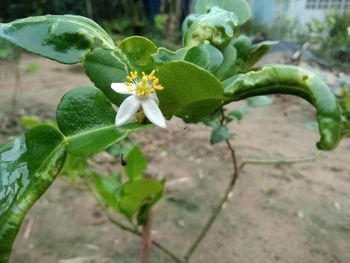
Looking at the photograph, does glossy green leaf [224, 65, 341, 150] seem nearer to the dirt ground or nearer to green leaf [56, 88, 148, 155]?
green leaf [56, 88, 148, 155]

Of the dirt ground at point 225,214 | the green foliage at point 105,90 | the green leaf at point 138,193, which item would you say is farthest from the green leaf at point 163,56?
the dirt ground at point 225,214

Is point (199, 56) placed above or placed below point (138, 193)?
above

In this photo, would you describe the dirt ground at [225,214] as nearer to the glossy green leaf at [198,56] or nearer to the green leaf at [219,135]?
the green leaf at [219,135]

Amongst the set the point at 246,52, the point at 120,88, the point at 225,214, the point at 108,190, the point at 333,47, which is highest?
the point at 120,88

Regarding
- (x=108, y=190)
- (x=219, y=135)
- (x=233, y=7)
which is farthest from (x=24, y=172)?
(x=108, y=190)

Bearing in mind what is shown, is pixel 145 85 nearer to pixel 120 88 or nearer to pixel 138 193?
pixel 120 88

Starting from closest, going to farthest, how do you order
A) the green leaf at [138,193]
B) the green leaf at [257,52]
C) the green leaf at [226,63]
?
the green leaf at [226,63], the green leaf at [257,52], the green leaf at [138,193]

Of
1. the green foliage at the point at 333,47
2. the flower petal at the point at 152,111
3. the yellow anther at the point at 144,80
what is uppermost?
the yellow anther at the point at 144,80
